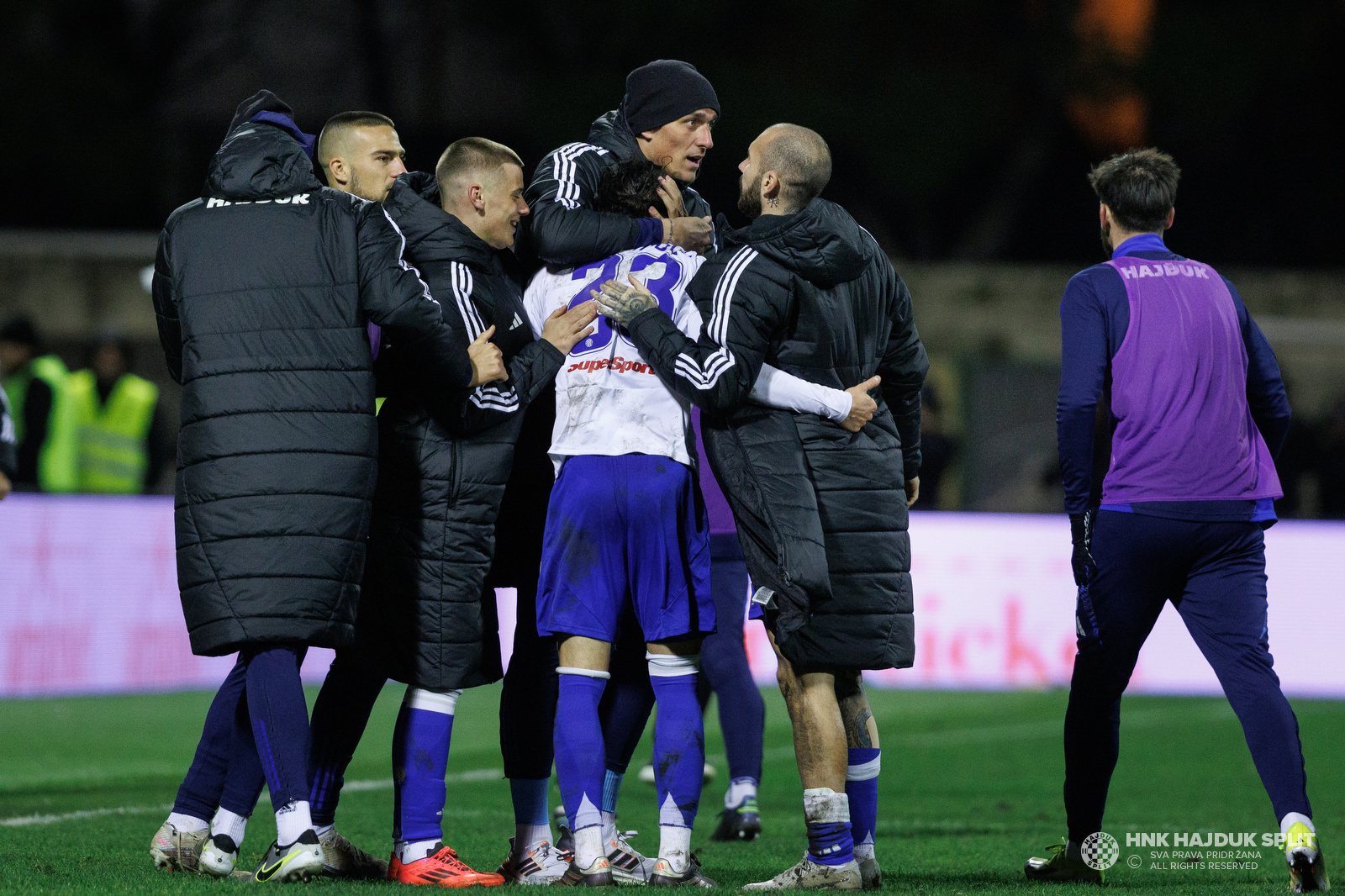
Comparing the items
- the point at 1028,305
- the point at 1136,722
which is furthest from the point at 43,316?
the point at 1136,722

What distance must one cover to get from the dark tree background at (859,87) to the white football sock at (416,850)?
1619 centimetres

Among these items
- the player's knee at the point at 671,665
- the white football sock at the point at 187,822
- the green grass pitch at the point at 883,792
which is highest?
the player's knee at the point at 671,665

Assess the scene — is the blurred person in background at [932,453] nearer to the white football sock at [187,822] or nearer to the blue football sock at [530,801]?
the blue football sock at [530,801]

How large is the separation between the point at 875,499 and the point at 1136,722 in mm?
6519

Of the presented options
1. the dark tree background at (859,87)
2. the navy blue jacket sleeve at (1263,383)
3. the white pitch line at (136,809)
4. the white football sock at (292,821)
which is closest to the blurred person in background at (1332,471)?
the dark tree background at (859,87)

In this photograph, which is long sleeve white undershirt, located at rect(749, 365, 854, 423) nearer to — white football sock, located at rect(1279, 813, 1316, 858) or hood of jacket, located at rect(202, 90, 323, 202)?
hood of jacket, located at rect(202, 90, 323, 202)

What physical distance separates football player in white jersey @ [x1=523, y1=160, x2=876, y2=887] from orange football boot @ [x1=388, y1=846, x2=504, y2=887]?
0.72 ft

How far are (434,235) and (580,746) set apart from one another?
1.45 m

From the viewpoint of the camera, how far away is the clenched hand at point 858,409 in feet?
15.5

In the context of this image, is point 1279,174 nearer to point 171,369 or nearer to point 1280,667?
point 1280,667

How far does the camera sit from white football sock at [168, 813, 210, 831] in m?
4.77

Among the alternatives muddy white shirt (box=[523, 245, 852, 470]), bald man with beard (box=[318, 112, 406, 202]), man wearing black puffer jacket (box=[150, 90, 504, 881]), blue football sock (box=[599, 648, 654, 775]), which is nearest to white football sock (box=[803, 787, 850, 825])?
blue football sock (box=[599, 648, 654, 775])

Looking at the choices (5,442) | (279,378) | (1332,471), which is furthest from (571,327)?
(1332,471)

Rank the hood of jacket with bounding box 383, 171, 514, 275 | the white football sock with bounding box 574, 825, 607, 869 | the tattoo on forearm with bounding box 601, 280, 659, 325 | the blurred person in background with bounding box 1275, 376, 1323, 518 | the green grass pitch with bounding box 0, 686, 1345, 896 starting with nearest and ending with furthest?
the white football sock with bounding box 574, 825, 607, 869 < the tattoo on forearm with bounding box 601, 280, 659, 325 < the hood of jacket with bounding box 383, 171, 514, 275 < the green grass pitch with bounding box 0, 686, 1345, 896 < the blurred person in background with bounding box 1275, 376, 1323, 518
